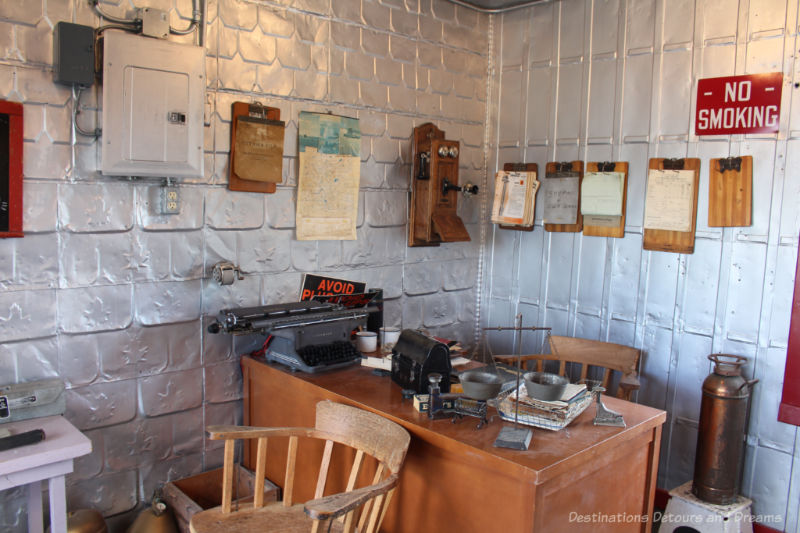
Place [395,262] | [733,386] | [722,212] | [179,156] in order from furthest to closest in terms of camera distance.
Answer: [395,262]
[722,212]
[733,386]
[179,156]

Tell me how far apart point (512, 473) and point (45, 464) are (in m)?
1.58

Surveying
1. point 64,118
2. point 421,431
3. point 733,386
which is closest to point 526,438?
point 421,431

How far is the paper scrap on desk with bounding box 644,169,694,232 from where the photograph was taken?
3.33 m

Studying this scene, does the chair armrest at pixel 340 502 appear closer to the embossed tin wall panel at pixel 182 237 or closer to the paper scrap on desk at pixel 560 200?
the embossed tin wall panel at pixel 182 237

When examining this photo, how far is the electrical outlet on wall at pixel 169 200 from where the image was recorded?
9.31 ft

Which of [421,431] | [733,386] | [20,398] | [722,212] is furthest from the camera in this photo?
[722,212]

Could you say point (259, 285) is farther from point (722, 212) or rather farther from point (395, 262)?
point (722, 212)

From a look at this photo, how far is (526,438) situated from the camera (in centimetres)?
214

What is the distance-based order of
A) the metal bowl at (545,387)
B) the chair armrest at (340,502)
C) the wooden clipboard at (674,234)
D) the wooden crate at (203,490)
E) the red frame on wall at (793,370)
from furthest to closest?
the wooden clipboard at (674,234) → the red frame on wall at (793,370) → the wooden crate at (203,490) → the metal bowl at (545,387) → the chair armrest at (340,502)

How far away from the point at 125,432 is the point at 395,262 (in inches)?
68.4

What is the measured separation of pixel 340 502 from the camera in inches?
74.3

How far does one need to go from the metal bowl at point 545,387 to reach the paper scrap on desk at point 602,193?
1559mm

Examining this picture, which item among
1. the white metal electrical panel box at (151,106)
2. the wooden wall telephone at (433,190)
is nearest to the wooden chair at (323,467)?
the white metal electrical panel box at (151,106)

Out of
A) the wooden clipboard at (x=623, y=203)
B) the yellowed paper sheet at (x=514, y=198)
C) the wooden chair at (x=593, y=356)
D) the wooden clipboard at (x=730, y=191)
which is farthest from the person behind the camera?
the yellowed paper sheet at (x=514, y=198)
